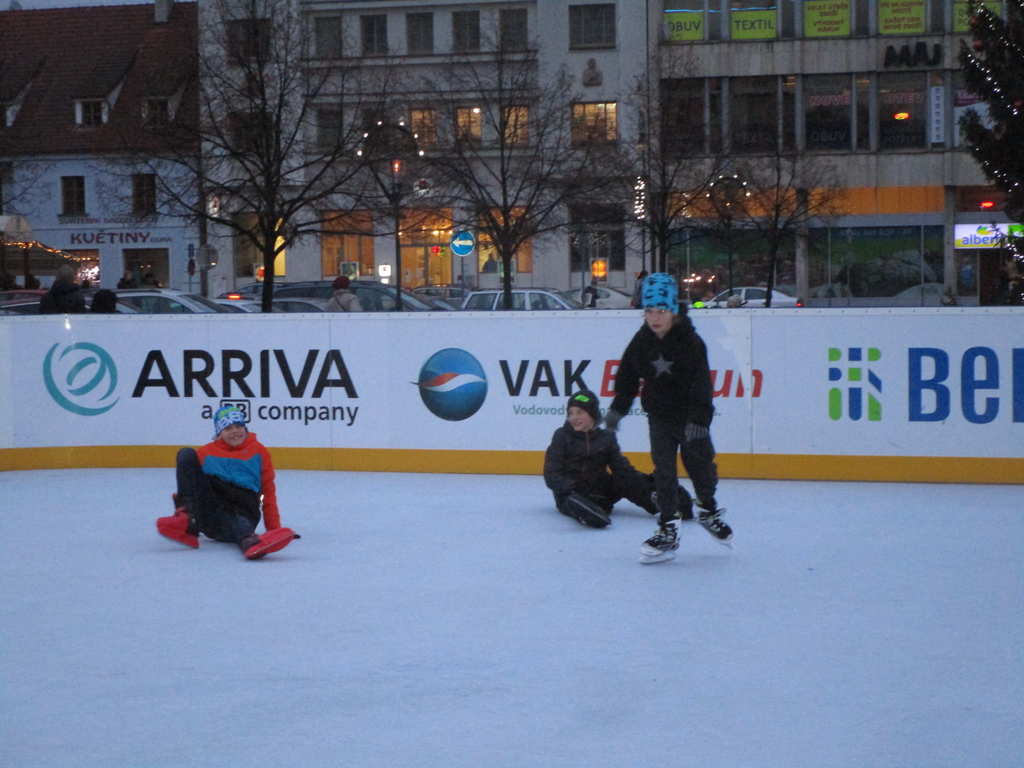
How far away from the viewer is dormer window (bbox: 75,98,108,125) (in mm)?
49875

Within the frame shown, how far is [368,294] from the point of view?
91.1 ft

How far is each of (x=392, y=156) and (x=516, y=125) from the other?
17.1ft

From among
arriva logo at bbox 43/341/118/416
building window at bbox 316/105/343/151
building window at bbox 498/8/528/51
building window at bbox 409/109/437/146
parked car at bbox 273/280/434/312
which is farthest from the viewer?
building window at bbox 498/8/528/51

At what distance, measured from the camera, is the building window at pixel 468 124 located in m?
34.3

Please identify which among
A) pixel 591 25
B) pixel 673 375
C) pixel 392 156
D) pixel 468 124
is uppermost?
pixel 591 25

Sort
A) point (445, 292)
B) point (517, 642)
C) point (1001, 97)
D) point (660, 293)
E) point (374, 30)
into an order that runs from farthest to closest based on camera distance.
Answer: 1. point (374, 30)
2. point (445, 292)
3. point (1001, 97)
4. point (660, 293)
5. point (517, 642)

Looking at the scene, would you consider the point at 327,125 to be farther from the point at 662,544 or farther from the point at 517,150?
the point at 662,544

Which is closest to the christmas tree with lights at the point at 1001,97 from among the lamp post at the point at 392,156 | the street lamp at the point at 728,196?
the lamp post at the point at 392,156

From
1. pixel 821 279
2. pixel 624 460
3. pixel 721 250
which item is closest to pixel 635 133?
pixel 721 250

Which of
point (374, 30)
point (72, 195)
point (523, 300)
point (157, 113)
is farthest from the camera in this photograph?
point (72, 195)

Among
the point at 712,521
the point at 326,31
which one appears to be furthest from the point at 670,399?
the point at 326,31

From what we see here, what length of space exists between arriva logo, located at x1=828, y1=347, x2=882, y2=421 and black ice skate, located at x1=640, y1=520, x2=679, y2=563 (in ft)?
13.6

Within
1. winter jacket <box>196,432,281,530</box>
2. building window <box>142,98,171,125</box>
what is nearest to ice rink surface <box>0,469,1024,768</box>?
winter jacket <box>196,432,281,530</box>

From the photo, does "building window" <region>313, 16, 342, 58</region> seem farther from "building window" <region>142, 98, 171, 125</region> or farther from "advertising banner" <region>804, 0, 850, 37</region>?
"advertising banner" <region>804, 0, 850, 37</region>
